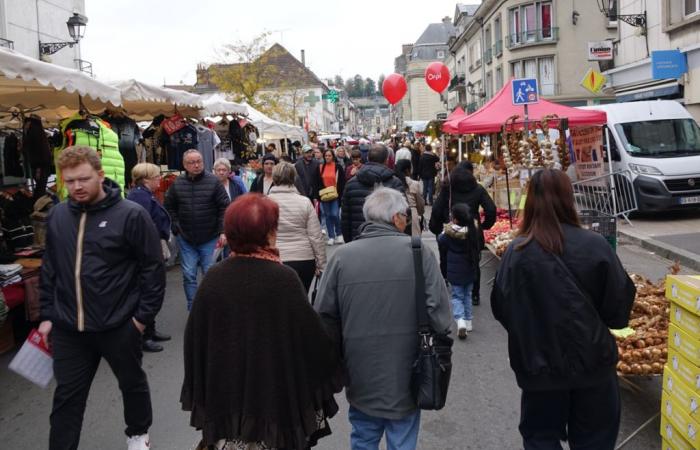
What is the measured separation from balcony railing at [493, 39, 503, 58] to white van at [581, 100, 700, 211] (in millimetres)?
25274

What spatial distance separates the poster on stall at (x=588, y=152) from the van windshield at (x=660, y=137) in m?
0.76

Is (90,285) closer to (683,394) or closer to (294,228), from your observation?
(294,228)

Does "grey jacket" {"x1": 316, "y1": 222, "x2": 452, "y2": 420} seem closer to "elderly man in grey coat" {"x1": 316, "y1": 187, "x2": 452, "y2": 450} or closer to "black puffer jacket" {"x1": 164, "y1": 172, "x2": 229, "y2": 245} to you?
"elderly man in grey coat" {"x1": 316, "y1": 187, "x2": 452, "y2": 450}

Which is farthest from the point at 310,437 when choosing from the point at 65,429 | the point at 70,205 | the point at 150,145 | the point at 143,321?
the point at 150,145

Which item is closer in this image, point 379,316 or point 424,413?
point 379,316

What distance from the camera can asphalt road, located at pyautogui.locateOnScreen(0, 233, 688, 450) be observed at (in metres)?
4.09

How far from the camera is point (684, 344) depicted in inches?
129

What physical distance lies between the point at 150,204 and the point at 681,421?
16.0 feet

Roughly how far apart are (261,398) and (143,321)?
1.25 m

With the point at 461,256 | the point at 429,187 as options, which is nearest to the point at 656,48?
the point at 429,187

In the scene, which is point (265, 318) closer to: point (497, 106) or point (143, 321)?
point (143, 321)

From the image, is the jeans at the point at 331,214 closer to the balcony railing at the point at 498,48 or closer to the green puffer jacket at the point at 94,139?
the green puffer jacket at the point at 94,139

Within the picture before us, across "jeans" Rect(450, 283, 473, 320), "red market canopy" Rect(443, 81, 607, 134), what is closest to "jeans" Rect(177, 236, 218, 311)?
"jeans" Rect(450, 283, 473, 320)

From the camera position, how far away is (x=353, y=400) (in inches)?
114
